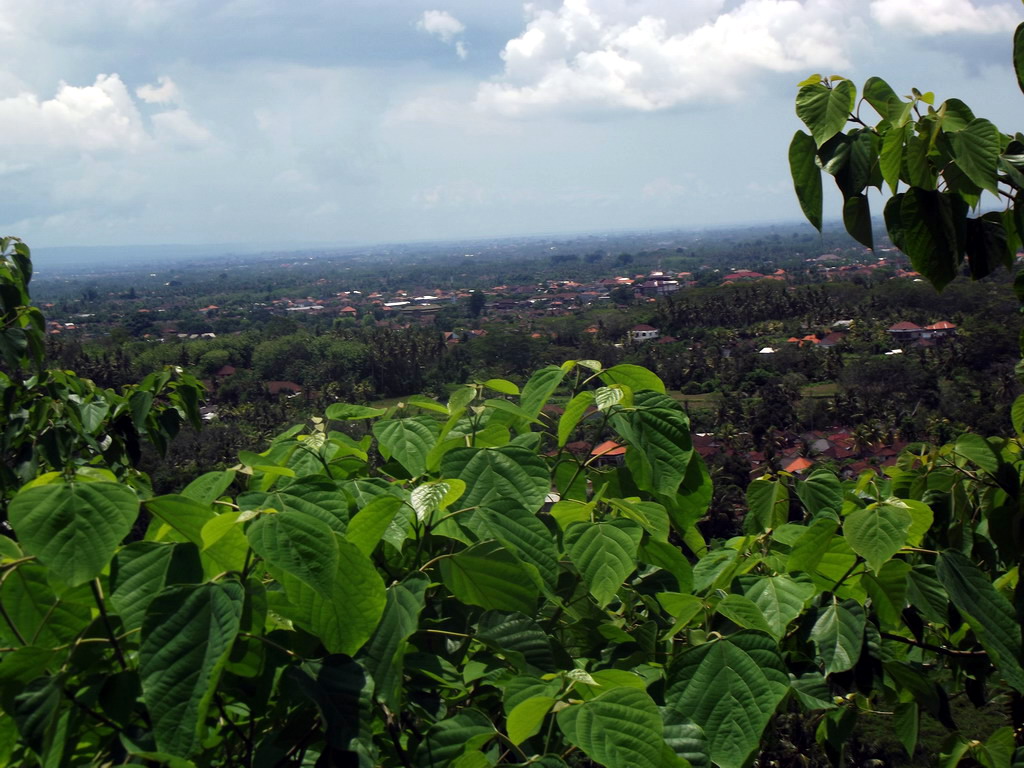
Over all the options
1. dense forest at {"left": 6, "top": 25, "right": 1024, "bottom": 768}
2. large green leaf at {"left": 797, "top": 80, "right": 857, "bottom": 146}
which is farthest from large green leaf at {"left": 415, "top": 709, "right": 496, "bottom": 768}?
large green leaf at {"left": 797, "top": 80, "right": 857, "bottom": 146}

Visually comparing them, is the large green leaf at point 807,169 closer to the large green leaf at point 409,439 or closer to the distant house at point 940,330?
the large green leaf at point 409,439

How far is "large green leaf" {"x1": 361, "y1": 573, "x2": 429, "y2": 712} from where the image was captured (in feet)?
1.98

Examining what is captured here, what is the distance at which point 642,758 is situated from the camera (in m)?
0.57

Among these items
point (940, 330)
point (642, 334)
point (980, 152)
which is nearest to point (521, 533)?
point (980, 152)

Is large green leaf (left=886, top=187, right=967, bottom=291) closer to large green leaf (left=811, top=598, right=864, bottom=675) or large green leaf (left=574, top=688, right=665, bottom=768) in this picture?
large green leaf (left=811, top=598, right=864, bottom=675)

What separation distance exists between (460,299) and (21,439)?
64.9 m

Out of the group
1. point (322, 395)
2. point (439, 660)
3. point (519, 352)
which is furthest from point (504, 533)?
point (519, 352)

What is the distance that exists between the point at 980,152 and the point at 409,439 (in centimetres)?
69

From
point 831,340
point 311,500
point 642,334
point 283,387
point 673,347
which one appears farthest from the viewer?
point 642,334

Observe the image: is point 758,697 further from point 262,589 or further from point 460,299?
point 460,299

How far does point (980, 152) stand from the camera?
2.57ft

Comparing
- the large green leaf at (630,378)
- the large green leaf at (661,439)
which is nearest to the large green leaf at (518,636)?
the large green leaf at (661,439)

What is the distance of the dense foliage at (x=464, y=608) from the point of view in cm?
55

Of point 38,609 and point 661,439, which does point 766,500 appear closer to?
point 661,439
